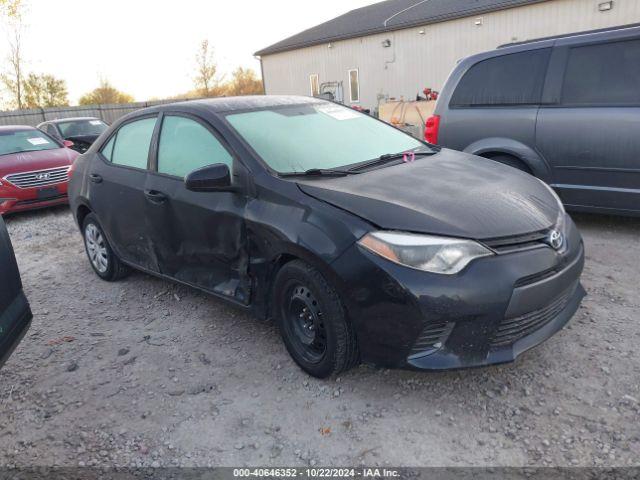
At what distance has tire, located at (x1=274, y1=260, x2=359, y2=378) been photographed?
2.56 m

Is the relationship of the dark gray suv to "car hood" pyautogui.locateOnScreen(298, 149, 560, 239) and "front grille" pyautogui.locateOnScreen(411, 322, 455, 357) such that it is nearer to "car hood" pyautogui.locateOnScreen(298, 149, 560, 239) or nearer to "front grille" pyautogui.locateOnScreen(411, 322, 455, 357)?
"car hood" pyautogui.locateOnScreen(298, 149, 560, 239)

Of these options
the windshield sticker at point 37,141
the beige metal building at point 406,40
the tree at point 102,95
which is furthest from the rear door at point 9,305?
the tree at point 102,95

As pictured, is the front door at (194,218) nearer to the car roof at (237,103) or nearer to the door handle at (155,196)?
the door handle at (155,196)

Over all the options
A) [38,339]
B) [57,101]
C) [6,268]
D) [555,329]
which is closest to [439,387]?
[555,329]

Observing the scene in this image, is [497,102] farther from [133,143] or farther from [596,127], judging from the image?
[133,143]

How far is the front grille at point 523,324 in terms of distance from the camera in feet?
7.89

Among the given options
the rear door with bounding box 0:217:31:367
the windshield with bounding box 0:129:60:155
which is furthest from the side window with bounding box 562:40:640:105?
the windshield with bounding box 0:129:60:155

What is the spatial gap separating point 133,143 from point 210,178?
1.50 metres

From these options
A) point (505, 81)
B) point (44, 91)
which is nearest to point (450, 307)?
point (505, 81)

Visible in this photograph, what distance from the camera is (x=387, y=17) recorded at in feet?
71.7

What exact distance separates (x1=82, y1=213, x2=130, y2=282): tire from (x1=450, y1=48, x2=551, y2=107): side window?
12.5ft

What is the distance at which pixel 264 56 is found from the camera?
90.0 ft

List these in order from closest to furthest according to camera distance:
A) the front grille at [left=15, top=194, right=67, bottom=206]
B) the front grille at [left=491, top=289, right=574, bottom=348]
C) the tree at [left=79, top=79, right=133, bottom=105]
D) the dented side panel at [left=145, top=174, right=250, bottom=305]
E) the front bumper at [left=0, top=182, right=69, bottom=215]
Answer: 1. the front grille at [left=491, top=289, right=574, bottom=348]
2. the dented side panel at [left=145, top=174, right=250, bottom=305]
3. the front bumper at [left=0, top=182, right=69, bottom=215]
4. the front grille at [left=15, top=194, right=67, bottom=206]
5. the tree at [left=79, top=79, right=133, bottom=105]

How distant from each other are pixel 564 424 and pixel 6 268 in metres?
2.84
